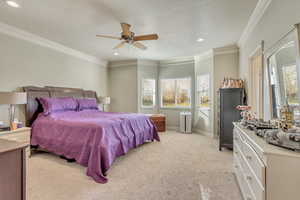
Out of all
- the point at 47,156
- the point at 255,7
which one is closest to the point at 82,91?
the point at 47,156

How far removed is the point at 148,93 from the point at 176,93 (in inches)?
44.9

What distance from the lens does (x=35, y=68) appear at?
11.6 ft

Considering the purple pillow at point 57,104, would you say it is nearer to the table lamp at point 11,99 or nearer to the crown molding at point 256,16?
the table lamp at point 11,99

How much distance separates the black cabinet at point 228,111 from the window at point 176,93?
224 centimetres

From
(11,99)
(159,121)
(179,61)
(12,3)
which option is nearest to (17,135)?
(11,99)

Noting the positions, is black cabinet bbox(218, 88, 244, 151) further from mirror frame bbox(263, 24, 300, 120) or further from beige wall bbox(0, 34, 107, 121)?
beige wall bbox(0, 34, 107, 121)

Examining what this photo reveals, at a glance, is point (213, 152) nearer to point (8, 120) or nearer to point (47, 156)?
point (47, 156)

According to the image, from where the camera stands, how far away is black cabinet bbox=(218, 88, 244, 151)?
3330 mm

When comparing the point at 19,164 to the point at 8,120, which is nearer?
the point at 19,164

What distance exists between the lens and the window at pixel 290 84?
1.41 metres

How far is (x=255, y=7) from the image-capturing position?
2.38m

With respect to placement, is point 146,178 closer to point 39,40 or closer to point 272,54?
point 272,54

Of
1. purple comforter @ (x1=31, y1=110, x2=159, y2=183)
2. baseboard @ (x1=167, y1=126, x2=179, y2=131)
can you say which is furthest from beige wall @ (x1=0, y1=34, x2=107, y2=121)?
baseboard @ (x1=167, y1=126, x2=179, y2=131)

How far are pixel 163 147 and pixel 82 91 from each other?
3073 millimetres
